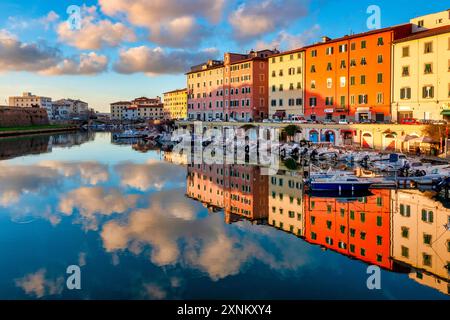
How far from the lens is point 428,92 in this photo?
34.1m

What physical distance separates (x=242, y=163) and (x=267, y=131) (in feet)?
46.6

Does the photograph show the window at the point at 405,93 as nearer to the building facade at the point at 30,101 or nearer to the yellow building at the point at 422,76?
the yellow building at the point at 422,76

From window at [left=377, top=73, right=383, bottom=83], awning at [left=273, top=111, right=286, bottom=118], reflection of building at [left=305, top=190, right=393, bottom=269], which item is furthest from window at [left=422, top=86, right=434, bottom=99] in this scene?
awning at [left=273, top=111, right=286, bottom=118]

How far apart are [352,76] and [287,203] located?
87.4 ft

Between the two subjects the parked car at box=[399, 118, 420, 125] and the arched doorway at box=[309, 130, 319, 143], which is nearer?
the parked car at box=[399, 118, 420, 125]

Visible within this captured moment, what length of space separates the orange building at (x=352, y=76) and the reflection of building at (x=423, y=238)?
21761mm

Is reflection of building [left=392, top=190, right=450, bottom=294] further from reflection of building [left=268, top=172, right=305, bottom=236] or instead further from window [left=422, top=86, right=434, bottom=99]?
window [left=422, top=86, right=434, bottom=99]

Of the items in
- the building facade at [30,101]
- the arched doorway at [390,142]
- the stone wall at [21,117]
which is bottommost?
the arched doorway at [390,142]

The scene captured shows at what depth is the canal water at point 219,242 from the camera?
9.90 metres

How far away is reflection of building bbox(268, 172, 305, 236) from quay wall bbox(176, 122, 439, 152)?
10.8 m

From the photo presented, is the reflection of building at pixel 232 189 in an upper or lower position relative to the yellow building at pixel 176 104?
lower

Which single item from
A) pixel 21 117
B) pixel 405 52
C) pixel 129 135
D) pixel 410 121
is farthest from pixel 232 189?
pixel 21 117

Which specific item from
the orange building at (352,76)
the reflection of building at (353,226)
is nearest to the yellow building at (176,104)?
the orange building at (352,76)

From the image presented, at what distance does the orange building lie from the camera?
38.8 m
